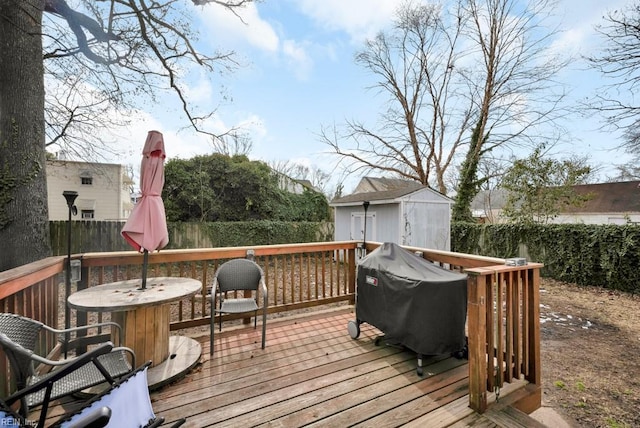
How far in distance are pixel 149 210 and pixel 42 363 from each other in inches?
49.2

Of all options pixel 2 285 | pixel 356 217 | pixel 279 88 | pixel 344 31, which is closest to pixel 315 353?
pixel 2 285

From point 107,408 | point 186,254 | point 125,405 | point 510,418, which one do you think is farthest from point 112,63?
point 510,418

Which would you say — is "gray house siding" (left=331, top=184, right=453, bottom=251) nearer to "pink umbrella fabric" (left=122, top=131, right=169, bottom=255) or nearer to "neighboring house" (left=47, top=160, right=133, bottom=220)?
"pink umbrella fabric" (left=122, top=131, right=169, bottom=255)

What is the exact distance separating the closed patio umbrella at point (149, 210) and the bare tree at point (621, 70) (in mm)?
10633

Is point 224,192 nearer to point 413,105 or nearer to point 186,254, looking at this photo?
point 186,254

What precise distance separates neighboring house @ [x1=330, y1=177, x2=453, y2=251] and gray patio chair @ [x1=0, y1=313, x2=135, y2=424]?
746 centimetres

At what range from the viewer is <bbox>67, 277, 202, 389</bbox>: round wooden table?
209 centimetres

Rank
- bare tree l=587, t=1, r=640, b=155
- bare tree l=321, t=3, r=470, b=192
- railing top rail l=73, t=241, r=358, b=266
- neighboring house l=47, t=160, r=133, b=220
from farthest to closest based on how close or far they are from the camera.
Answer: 1. neighboring house l=47, t=160, r=133, b=220
2. bare tree l=321, t=3, r=470, b=192
3. bare tree l=587, t=1, r=640, b=155
4. railing top rail l=73, t=241, r=358, b=266

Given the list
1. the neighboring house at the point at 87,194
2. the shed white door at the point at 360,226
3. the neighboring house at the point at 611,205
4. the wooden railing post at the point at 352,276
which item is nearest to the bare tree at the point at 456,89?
the shed white door at the point at 360,226

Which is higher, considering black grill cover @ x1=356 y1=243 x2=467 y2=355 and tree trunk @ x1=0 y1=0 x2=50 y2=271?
tree trunk @ x1=0 y1=0 x2=50 y2=271

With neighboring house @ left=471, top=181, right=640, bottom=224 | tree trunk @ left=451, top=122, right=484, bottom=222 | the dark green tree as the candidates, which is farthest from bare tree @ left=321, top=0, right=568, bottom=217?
neighboring house @ left=471, top=181, right=640, bottom=224

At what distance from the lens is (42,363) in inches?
62.4

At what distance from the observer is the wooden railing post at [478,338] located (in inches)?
79.0

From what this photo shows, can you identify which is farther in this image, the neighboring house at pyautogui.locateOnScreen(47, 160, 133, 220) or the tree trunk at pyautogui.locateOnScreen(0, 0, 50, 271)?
the neighboring house at pyautogui.locateOnScreen(47, 160, 133, 220)
